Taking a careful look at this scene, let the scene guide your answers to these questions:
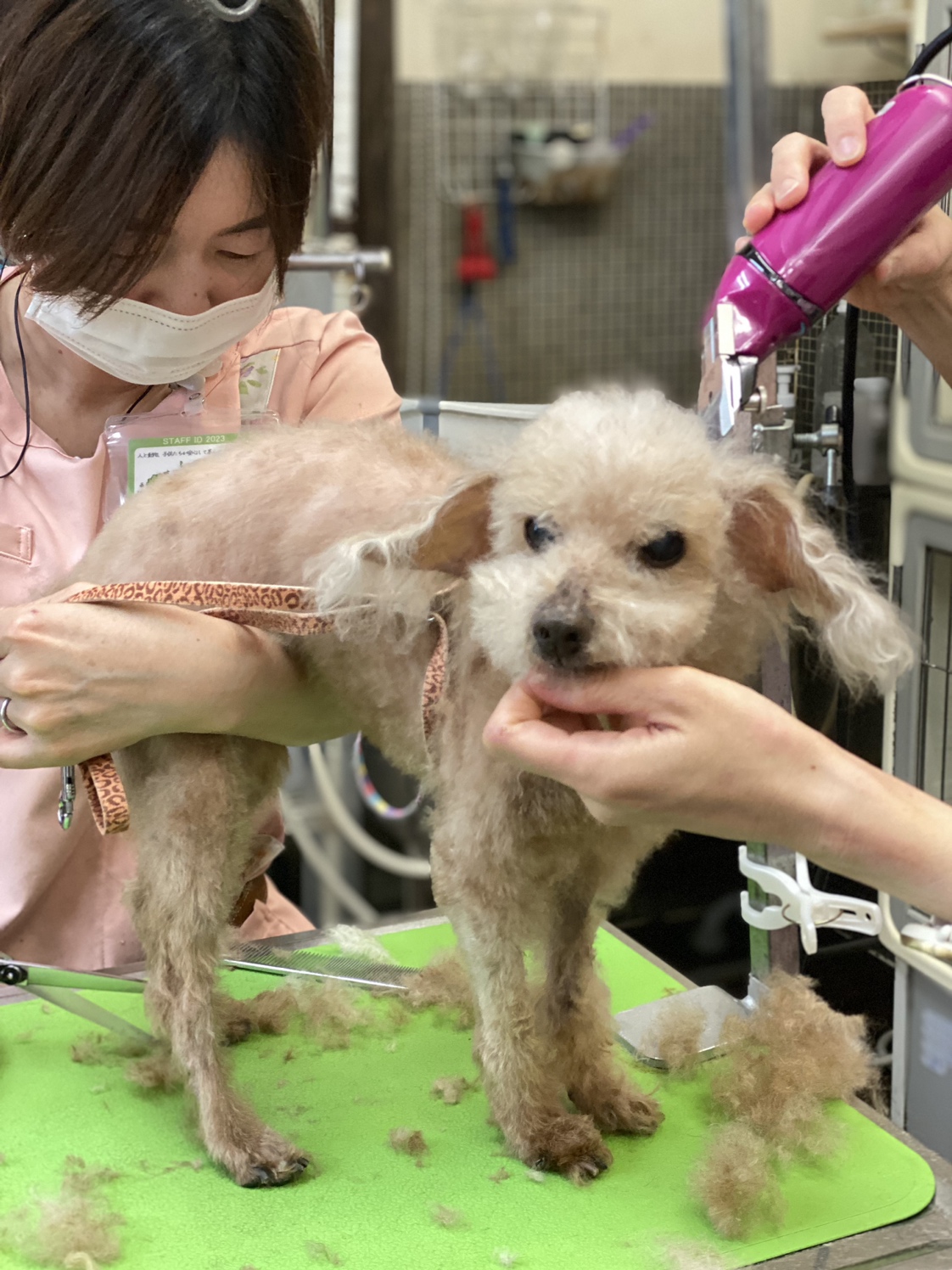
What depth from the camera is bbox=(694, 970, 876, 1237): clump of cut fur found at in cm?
84

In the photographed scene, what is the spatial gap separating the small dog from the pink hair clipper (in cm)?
Result: 6

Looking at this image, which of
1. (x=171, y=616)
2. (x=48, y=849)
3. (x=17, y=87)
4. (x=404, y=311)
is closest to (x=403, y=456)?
(x=171, y=616)

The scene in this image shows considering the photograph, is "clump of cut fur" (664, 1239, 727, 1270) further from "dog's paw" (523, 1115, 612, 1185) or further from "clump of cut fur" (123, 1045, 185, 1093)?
"clump of cut fur" (123, 1045, 185, 1093)

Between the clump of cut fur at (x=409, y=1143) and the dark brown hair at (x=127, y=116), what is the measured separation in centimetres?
64

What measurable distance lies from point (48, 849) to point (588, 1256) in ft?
2.00

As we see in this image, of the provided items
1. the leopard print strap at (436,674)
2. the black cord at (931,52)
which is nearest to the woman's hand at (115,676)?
the leopard print strap at (436,674)

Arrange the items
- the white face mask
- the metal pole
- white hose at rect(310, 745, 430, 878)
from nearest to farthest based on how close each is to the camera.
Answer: the white face mask < the metal pole < white hose at rect(310, 745, 430, 878)

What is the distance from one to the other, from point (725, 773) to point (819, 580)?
4.8 inches

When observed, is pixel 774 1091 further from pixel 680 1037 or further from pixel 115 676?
pixel 115 676

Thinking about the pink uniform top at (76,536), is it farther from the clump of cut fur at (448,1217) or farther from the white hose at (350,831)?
the white hose at (350,831)

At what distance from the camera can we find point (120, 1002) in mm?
1140

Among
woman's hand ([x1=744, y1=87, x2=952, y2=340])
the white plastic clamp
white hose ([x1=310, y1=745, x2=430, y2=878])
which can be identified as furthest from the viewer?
white hose ([x1=310, y1=745, x2=430, y2=878])

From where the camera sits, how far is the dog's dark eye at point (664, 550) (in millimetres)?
716

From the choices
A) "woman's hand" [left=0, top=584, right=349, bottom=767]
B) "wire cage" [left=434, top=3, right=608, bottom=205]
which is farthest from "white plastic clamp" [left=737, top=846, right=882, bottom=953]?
"wire cage" [left=434, top=3, right=608, bottom=205]
